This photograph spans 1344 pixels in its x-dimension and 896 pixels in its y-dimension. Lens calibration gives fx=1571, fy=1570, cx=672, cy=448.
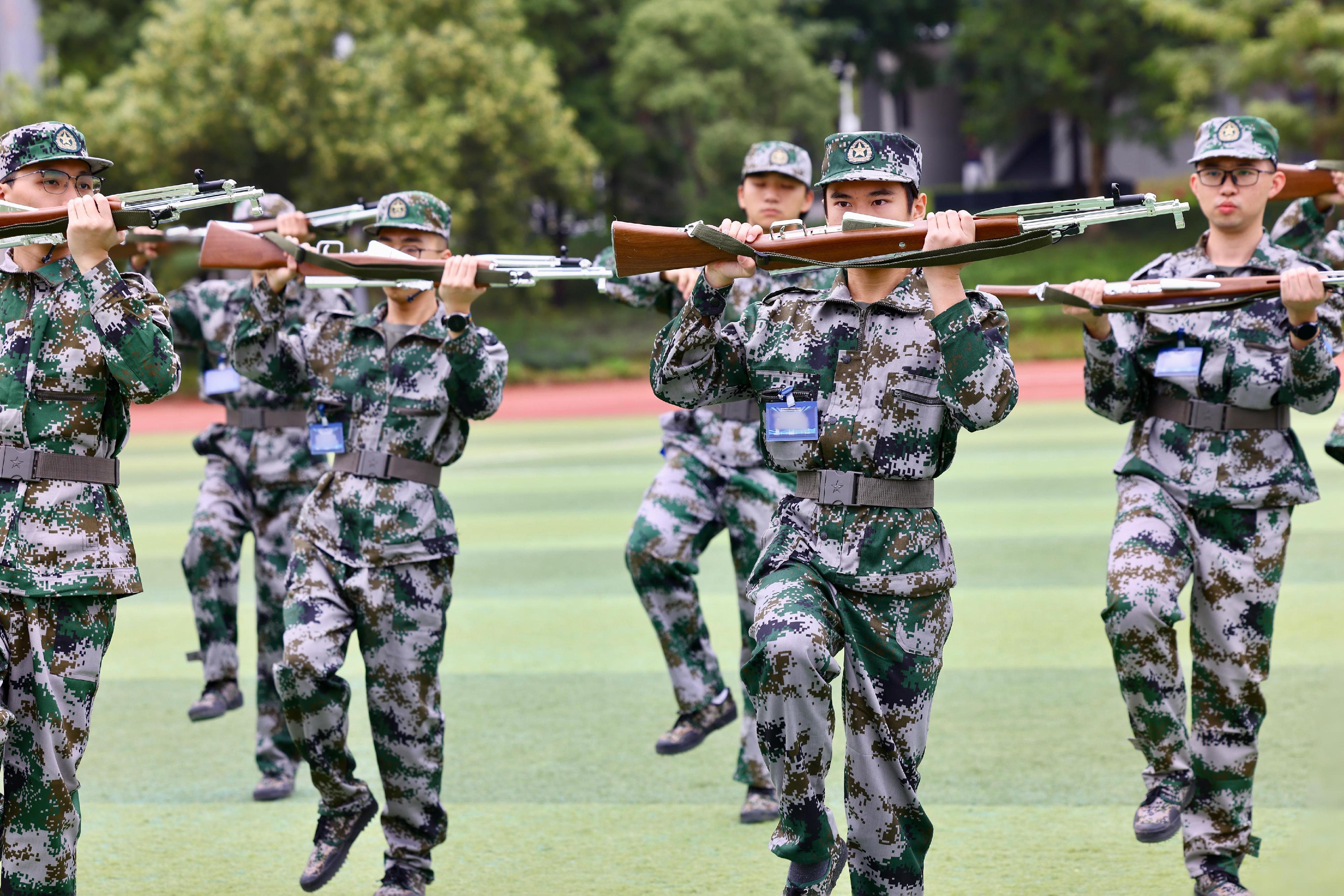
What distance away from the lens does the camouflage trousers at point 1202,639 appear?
566 cm

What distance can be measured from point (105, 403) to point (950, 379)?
9.15ft

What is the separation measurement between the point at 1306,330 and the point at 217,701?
5.47 meters

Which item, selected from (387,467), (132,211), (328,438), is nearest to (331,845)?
(387,467)

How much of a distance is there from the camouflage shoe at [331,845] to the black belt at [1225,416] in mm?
3413

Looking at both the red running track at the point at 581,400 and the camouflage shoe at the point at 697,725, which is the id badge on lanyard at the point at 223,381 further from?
the red running track at the point at 581,400

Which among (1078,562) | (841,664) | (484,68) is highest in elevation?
(484,68)

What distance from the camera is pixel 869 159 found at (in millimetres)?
4797

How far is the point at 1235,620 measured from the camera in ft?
19.1

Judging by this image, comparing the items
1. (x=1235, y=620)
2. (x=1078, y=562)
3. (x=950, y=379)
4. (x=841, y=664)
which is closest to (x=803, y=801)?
(x=841, y=664)

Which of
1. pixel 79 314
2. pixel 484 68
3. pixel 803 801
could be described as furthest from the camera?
pixel 484 68

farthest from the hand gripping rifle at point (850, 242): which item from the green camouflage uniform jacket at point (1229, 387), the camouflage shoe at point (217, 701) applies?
the camouflage shoe at point (217, 701)

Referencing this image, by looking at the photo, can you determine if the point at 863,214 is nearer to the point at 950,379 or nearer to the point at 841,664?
the point at 950,379

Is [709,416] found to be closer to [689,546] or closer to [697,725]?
[689,546]

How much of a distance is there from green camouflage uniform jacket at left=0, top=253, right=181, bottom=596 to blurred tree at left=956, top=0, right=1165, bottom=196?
38863mm
